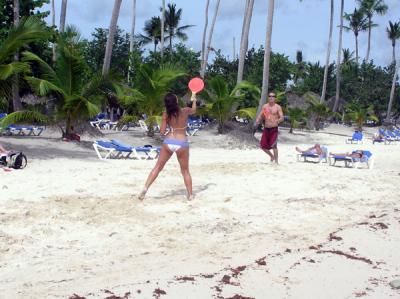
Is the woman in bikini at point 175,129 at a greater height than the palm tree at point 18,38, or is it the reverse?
the palm tree at point 18,38

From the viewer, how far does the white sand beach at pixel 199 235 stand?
3.88 m

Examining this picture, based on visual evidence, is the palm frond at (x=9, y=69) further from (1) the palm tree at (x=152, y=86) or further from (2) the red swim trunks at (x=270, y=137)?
(1) the palm tree at (x=152, y=86)

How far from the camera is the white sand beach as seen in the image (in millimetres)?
3881

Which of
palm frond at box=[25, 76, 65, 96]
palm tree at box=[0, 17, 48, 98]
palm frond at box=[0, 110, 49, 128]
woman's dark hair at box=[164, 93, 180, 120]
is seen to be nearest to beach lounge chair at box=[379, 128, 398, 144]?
palm frond at box=[25, 76, 65, 96]

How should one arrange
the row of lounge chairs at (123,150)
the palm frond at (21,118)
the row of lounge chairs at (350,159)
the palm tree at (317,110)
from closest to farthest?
the palm frond at (21,118) < the row of lounge chairs at (350,159) < the row of lounge chairs at (123,150) < the palm tree at (317,110)

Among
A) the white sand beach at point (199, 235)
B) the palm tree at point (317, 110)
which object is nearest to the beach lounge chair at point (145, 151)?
the white sand beach at point (199, 235)

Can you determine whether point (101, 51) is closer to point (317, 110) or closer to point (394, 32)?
point (317, 110)

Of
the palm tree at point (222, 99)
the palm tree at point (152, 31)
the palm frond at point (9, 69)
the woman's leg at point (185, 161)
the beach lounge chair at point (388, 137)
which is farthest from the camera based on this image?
the palm tree at point (152, 31)

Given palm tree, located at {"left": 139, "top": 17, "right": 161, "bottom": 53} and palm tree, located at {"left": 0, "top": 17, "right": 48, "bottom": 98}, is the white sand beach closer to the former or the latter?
palm tree, located at {"left": 0, "top": 17, "right": 48, "bottom": 98}

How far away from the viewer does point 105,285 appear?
12.5 feet

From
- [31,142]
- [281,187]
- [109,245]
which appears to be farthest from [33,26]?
[109,245]

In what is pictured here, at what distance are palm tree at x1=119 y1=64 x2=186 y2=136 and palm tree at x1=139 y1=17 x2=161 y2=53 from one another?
3077cm

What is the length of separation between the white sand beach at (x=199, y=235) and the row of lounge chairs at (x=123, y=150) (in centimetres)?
278

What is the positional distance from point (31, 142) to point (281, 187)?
751cm
